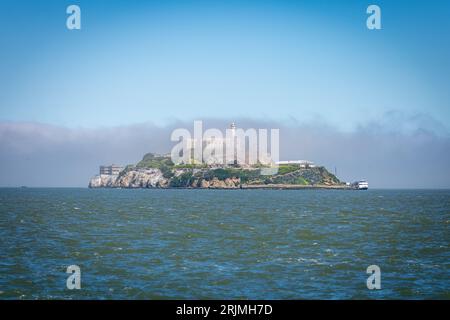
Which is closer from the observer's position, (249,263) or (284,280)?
(284,280)

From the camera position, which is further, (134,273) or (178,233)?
(178,233)

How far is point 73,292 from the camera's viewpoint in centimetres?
2931

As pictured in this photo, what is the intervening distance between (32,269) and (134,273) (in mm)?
8113

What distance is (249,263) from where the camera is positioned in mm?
39438

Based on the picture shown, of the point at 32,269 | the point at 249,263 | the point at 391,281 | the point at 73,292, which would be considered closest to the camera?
the point at 73,292
